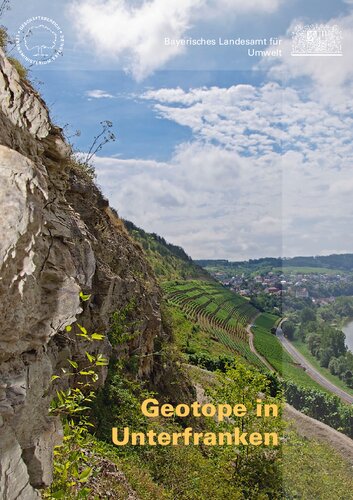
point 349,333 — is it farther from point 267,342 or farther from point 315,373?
point 267,342

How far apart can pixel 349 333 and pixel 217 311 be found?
44.7 metres

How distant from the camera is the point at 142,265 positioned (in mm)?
12594

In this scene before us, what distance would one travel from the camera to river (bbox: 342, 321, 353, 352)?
8773 mm

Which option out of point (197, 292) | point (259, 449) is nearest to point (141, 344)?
point (259, 449)

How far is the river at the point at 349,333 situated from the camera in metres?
8.77

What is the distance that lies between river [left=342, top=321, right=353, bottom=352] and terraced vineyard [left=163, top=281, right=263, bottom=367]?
1179 inches

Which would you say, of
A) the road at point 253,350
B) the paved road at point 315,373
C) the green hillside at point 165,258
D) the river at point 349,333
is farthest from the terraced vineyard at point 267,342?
the river at point 349,333

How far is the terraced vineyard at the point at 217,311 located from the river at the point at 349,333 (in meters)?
30.0

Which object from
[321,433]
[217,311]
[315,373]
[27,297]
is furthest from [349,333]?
[217,311]

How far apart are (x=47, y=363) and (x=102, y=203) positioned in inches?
311

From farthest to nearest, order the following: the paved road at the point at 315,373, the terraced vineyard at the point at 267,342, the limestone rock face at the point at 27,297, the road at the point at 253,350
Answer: the road at the point at 253,350 < the terraced vineyard at the point at 267,342 < the paved road at the point at 315,373 < the limestone rock face at the point at 27,297

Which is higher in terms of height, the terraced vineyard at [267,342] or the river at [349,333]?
the river at [349,333]

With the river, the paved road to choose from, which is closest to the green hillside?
the paved road

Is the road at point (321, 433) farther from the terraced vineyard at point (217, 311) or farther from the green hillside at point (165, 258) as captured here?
the green hillside at point (165, 258)
